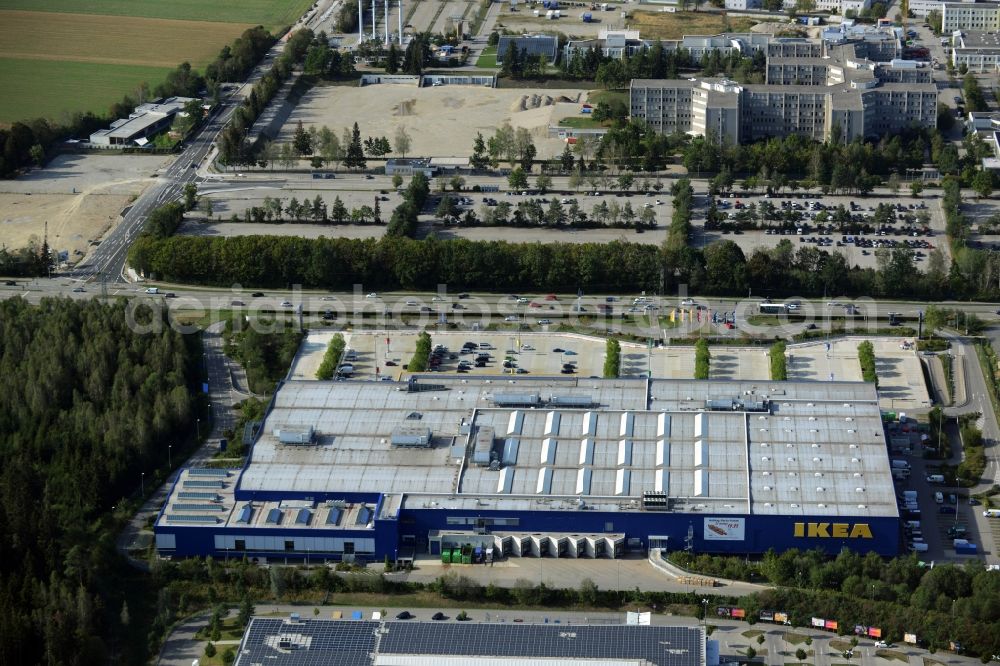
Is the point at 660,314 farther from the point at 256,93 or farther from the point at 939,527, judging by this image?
the point at 256,93

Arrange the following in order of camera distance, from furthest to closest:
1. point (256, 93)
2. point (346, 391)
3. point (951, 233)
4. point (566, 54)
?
point (566, 54) < point (256, 93) < point (951, 233) < point (346, 391)

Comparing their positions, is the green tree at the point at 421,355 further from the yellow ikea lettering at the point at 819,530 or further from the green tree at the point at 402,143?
the green tree at the point at 402,143

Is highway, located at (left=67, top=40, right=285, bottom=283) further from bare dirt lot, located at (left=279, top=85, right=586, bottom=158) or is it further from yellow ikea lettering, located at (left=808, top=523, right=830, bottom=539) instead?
yellow ikea lettering, located at (left=808, top=523, right=830, bottom=539)

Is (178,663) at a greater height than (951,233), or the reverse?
(951,233)

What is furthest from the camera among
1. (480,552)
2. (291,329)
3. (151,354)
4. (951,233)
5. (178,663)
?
(951,233)

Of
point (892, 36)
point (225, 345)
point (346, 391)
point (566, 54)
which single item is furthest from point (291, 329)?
point (892, 36)

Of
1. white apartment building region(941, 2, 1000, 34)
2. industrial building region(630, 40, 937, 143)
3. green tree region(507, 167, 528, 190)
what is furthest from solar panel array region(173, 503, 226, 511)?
white apartment building region(941, 2, 1000, 34)
